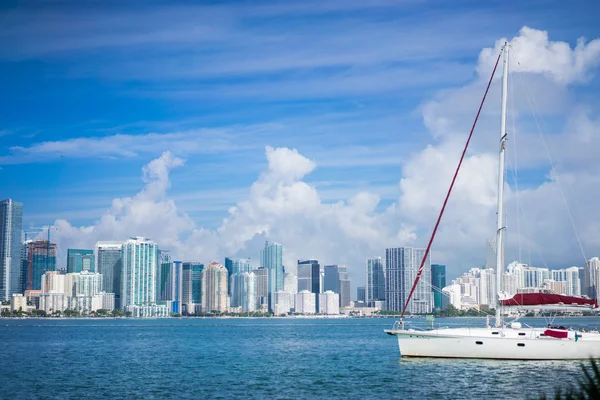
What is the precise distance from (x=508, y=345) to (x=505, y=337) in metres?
0.47

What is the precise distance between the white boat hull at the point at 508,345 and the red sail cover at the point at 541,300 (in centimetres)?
196

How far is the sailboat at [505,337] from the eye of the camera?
142 ft

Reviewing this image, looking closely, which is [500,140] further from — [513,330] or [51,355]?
[51,355]

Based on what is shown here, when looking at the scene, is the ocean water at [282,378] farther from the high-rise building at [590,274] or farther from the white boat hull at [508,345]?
the high-rise building at [590,274]

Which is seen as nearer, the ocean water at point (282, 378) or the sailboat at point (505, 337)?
the ocean water at point (282, 378)

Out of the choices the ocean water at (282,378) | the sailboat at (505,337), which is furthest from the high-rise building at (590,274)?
the sailboat at (505,337)

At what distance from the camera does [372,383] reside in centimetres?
4041

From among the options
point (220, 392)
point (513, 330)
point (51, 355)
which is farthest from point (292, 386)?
point (51, 355)

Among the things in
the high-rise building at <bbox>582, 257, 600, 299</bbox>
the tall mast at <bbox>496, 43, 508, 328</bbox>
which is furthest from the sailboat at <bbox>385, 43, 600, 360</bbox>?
the high-rise building at <bbox>582, 257, 600, 299</bbox>

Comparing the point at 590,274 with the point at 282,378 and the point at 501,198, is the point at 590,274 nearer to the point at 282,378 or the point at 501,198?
the point at 501,198

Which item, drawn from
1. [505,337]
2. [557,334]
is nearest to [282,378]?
[505,337]

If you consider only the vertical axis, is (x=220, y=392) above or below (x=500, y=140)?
below

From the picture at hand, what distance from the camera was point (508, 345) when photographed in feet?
142

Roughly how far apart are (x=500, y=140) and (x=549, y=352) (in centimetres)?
1293
